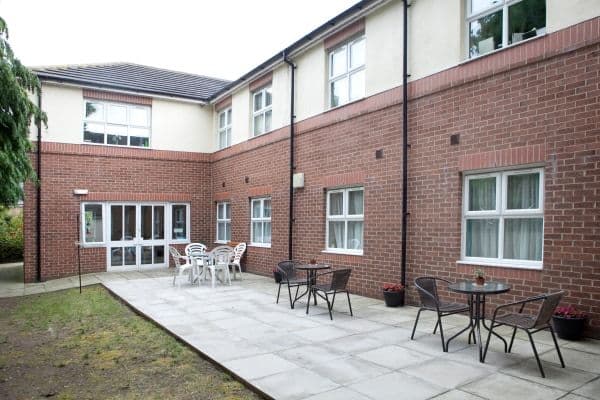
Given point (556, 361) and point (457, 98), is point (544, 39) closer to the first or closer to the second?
point (457, 98)

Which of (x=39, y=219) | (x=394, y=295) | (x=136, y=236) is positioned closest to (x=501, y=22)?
(x=394, y=295)

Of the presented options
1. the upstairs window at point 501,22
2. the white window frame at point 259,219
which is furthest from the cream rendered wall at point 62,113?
the upstairs window at point 501,22

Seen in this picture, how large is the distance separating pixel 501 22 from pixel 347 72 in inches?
131

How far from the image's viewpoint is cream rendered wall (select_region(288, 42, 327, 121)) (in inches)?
377

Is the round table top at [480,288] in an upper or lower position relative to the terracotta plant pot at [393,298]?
upper

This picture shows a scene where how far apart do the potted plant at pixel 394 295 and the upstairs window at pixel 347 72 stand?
12.3 ft

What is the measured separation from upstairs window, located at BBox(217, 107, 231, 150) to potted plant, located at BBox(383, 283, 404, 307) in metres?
8.19

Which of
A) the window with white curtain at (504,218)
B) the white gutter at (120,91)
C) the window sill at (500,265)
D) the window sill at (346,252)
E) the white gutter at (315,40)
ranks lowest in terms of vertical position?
the window sill at (346,252)

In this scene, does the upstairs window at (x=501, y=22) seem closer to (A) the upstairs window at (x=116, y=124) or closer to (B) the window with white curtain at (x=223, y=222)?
(B) the window with white curtain at (x=223, y=222)

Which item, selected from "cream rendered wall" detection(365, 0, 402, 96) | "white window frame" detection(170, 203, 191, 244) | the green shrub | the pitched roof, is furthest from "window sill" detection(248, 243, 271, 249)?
the green shrub

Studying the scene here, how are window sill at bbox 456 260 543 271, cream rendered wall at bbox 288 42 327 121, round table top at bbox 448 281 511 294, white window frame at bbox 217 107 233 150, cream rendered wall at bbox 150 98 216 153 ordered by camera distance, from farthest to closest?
1. white window frame at bbox 217 107 233 150
2. cream rendered wall at bbox 150 98 216 153
3. cream rendered wall at bbox 288 42 327 121
4. window sill at bbox 456 260 543 271
5. round table top at bbox 448 281 511 294

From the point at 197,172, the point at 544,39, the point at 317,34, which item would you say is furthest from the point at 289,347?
the point at 197,172

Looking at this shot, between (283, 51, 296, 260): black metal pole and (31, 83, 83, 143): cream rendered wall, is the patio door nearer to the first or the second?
(31, 83, 83, 143): cream rendered wall

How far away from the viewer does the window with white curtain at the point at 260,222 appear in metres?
11.6
